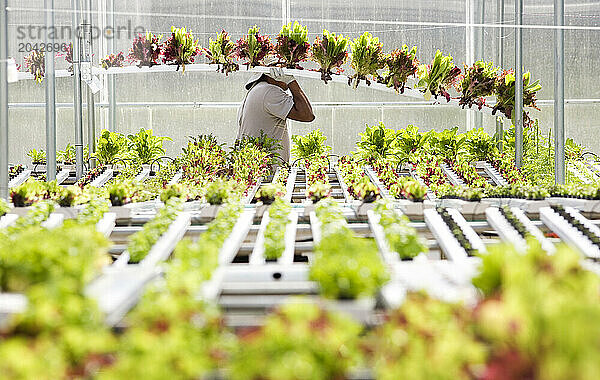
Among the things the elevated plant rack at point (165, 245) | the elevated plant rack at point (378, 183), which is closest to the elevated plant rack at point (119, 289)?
the elevated plant rack at point (165, 245)

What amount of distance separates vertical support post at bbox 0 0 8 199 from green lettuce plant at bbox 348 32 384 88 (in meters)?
2.74

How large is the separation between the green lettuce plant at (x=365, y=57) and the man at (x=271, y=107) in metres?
0.73

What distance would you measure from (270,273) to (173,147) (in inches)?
286

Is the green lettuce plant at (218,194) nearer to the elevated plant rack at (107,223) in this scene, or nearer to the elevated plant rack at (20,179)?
the elevated plant rack at (107,223)

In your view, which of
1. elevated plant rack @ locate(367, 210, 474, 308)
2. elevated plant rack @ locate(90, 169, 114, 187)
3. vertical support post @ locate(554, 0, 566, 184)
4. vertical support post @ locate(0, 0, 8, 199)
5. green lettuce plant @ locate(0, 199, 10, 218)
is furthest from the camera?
elevated plant rack @ locate(90, 169, 114, 187)

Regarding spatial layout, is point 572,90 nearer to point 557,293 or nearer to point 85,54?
point 85,54

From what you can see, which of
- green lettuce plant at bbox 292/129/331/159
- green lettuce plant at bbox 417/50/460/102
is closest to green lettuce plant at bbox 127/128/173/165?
green lettuce plant at bbox 292/129/331/159

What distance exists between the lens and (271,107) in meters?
6.40

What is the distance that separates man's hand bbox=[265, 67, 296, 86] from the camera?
19.4 feet

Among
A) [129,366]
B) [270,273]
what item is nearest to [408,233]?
[270,273]

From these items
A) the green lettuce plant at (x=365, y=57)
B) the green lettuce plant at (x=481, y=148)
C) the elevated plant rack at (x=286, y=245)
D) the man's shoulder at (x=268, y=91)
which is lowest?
the elevated plant rack at (x=286, y=245)

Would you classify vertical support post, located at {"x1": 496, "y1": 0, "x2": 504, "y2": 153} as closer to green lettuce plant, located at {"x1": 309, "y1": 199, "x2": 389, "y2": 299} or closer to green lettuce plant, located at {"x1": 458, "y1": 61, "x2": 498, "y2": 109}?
green lettuce plant, located at {"x1": 458, "y1": 61, "x2": 498, "y2": 109}

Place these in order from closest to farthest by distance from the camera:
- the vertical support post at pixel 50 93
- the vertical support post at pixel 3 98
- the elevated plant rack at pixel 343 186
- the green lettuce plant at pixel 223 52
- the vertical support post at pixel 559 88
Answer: the vertical support post at pixel 3 98, the elevated plant rack at pixel 343 186, the vertical support post at pixel 559 88, the vertical support post at pixel 50 93, the green lettuce plant at pixel 223 52

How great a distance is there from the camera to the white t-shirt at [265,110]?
6410 mm
